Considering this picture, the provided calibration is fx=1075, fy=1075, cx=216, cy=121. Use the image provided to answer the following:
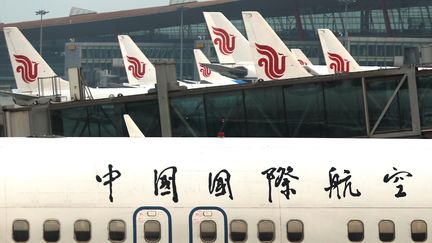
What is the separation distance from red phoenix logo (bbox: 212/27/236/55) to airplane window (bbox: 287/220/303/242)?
116058mm

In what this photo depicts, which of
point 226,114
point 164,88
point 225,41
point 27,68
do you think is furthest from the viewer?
point 225,41

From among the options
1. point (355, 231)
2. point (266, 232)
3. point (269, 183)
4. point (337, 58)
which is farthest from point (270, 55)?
point (266, 232)

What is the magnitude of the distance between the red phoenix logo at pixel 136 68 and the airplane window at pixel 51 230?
128m

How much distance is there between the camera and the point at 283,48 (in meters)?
82.7

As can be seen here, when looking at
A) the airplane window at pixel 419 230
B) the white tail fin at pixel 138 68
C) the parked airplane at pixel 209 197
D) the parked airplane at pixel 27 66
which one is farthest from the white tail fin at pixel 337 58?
the airplane window at pixel 419 230

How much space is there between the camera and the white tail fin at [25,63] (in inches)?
4149

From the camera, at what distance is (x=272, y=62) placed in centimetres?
8269

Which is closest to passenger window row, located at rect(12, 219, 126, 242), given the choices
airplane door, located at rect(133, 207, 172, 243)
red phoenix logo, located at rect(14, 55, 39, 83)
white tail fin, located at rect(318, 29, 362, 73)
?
airplane door, located at rect(133, 207, 172, 243)

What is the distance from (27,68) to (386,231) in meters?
88.4

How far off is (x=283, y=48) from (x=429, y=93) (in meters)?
41.1

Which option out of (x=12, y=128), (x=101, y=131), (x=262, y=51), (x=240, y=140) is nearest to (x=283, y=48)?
(x=262, y=51)

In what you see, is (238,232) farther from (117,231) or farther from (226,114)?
(226,114)

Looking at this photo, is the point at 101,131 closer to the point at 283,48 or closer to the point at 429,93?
the point at 429,93

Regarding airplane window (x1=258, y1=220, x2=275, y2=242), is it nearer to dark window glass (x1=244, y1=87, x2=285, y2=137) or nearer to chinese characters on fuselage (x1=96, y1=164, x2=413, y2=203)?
chinese characters on fuselage (x1=96, y1=164, x2=413, y2=203)
